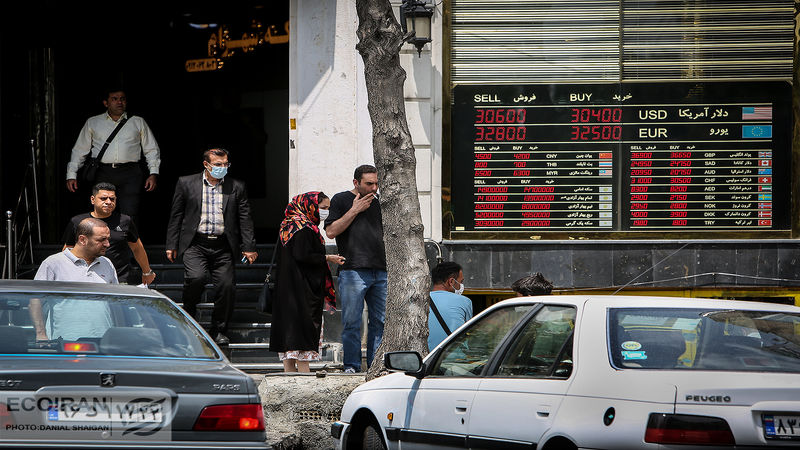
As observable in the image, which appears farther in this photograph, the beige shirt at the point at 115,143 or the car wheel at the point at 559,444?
the beige shirt at the point at 115,143

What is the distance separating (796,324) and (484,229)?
7.91m

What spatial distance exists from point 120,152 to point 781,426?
33.6ft

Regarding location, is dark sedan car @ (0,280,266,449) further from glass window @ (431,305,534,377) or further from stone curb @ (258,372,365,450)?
stone curb @ (258,372,365,450)

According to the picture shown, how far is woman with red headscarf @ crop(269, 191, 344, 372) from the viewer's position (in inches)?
419

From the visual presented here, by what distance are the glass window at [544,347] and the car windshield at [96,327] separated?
5.18 ft

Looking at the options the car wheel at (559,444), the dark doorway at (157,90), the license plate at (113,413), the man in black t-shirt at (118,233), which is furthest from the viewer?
the dark doorway at (157,90)

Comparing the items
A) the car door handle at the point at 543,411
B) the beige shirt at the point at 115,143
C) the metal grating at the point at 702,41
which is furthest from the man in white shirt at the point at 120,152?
the car door handle at the point at 543,411

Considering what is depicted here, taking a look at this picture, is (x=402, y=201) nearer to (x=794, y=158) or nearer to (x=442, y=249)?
(x=442, y=249)

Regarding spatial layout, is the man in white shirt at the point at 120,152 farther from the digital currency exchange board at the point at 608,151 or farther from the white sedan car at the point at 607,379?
the white sedan car at the point at 607,379

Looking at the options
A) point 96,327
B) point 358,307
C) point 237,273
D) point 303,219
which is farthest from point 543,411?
point 237,273

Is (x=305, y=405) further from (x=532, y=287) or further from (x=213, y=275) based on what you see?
(x=213, y=275)

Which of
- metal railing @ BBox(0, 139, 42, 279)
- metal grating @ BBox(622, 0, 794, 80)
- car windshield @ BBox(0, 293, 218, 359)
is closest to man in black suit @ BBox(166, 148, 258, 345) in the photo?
metal railing @ BBox(0, 139, 42, 279)

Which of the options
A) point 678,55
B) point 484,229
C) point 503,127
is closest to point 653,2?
point 678,55

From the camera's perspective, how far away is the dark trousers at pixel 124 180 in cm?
1369
